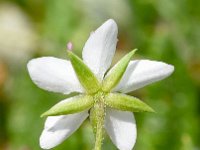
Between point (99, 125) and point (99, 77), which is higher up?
point (99, 77)

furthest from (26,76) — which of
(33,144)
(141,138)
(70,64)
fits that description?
(70,64)

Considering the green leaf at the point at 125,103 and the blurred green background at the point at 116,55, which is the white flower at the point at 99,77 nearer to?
the green leaf at the point at 125,103

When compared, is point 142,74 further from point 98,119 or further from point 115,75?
point 98,119

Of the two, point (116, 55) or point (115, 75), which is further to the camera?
point (116, 55)

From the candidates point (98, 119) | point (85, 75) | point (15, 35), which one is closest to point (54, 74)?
point (85, 75)

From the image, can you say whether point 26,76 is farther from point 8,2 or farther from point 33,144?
point 8,2

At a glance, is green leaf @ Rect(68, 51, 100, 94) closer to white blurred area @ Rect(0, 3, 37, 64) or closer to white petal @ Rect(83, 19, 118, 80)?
white petal @ Rect(83, 19, 118, 80)
